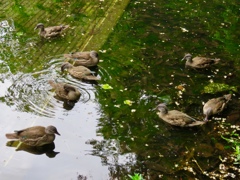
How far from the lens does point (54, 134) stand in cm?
701

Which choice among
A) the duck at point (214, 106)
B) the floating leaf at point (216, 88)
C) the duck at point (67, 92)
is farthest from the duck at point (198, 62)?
the duck at point (67, 92)

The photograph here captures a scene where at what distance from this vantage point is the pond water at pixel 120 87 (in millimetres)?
6746

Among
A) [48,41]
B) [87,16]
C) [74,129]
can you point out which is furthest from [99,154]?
[87,16]

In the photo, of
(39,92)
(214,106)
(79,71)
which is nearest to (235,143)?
(214,106)

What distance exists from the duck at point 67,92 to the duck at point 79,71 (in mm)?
715

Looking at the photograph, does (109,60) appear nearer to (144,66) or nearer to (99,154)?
(144,66)

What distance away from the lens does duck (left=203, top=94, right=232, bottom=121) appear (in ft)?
26.0

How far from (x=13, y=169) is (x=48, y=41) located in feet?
15.8

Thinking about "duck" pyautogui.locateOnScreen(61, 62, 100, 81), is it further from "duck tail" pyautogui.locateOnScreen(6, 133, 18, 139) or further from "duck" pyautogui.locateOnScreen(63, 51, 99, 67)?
"duck tail" pyautogui.locateOnScreen(6, 133, 18, 139)

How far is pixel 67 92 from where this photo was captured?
320 inches

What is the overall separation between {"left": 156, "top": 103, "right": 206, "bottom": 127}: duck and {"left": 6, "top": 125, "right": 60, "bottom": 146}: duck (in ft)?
6.81

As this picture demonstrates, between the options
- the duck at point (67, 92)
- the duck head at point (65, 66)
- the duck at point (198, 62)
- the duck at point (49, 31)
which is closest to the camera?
the duck at point (67, 92)

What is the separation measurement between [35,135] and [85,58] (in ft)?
9.89

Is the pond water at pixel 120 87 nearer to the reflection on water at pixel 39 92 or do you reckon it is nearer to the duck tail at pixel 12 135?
the reflection on water at pixel 39 92
